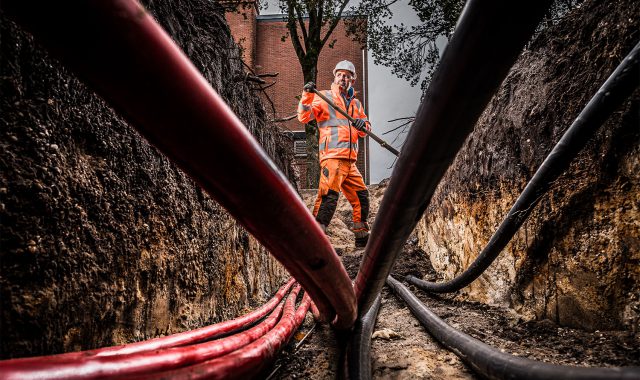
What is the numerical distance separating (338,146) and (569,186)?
2.48 m

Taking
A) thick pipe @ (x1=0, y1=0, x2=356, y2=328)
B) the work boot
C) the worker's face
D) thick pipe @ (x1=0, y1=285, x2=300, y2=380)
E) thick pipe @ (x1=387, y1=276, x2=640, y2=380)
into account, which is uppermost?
the worker's face

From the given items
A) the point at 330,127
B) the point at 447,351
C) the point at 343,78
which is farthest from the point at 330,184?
the point at 447,351

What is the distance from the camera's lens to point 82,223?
87 cm

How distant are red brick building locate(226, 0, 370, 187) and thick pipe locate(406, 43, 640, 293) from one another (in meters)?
11.2

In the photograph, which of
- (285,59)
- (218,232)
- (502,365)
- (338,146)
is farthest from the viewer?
(285,59)

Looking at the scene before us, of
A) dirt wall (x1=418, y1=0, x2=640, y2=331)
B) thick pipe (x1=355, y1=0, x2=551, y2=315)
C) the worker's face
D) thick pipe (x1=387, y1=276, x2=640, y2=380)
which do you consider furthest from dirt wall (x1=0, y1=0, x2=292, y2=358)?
the worker's face

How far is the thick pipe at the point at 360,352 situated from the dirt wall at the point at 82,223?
2.46 feet

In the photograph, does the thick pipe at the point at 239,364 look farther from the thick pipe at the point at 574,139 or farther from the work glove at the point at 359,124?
the work glove at the point at 359,124

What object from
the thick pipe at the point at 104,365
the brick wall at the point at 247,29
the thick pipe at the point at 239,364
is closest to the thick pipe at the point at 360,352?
the thick pipe at the point at 239,364

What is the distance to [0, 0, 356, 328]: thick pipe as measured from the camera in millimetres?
371

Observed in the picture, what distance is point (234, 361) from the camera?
715 mm

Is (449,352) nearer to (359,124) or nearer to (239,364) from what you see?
(239,364)

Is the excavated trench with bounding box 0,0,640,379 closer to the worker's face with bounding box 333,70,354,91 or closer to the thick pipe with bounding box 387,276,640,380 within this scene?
the thick pipe with bounding box 387,276,640,380

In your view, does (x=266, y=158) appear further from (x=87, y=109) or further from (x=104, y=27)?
(x=87, y=109)
